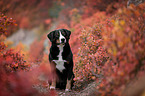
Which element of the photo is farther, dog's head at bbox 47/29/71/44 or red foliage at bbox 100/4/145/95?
dog's head at bbox 47/29/71/44

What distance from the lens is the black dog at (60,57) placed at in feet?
13.5

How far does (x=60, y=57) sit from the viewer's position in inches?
165

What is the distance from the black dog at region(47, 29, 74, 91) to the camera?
4117mm

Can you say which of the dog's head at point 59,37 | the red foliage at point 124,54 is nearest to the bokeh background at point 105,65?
the red foliage at point 124,54

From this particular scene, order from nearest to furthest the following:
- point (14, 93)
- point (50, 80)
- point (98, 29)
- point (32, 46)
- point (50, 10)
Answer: point (14, 93) → point (50, 80) → point (98, 29) → point (32, 46) → point (50, 10)

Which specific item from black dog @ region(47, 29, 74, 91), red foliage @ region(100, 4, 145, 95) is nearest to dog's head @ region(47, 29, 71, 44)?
black dog @ region(47, 29, 74, 91)

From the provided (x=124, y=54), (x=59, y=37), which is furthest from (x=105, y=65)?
(x=59, y=37)

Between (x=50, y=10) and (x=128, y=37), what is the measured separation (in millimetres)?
21426

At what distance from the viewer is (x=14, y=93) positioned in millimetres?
2004

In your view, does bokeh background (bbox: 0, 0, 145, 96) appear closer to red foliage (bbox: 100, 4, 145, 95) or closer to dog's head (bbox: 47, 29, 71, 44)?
red foliage (bbox: 100, 4, 145, 95)

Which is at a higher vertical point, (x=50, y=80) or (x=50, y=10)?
(x=50, y=10)

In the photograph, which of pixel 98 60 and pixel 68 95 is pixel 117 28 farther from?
pixel 68 95

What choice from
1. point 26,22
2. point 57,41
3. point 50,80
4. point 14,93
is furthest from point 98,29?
point 26,22

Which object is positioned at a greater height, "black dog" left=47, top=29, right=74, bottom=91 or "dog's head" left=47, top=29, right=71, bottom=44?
"dog's head" left=47, top=29, right=71, bottom=44
